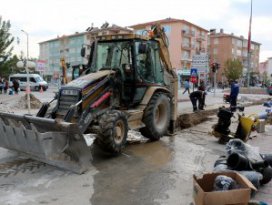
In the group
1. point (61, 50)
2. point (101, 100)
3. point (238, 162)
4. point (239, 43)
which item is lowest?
point (238, 162)

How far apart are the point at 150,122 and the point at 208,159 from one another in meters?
1.76

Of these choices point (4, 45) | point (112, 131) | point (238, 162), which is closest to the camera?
point (238, 162)

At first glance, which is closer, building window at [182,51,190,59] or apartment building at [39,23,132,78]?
building window at [182,51,190,59]

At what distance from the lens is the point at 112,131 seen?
23.6 feet

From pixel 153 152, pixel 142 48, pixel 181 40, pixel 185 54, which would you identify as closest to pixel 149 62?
pixel 142 48

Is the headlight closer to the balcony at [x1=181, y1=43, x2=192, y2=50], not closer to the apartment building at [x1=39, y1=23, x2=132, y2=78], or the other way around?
the balcony at [x1=181, y1=43, x2=192, y2=50]

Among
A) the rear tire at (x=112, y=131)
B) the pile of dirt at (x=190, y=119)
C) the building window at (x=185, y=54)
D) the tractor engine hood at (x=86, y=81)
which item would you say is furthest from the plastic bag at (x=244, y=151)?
the building window at (x=185, y=54)

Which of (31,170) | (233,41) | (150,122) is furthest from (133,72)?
(233,41)

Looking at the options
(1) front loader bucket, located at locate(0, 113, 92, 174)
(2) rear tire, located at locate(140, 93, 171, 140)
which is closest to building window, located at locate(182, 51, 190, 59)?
(2) rear tire, located at locate(140, 93, 171, 140)

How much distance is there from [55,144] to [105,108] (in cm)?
204

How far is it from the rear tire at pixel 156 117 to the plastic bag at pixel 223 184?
4.19 meters

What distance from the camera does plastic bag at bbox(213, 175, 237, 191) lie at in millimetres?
4750

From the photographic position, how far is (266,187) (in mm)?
5949

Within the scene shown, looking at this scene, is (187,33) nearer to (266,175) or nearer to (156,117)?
(156,117)
